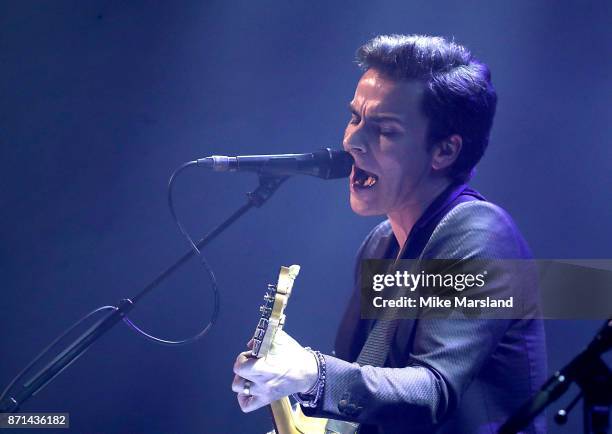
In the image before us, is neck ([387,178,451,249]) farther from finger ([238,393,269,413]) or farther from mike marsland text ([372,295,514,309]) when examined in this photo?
finger ([238,393,269,413])

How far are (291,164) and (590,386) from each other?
1.01 metres

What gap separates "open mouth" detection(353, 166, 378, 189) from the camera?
196 cm

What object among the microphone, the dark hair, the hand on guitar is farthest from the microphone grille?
the hand on guitar

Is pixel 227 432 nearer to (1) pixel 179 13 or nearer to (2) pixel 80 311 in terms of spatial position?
(2) pixel 80 311

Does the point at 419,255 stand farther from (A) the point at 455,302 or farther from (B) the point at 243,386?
(B) the point at 243,386

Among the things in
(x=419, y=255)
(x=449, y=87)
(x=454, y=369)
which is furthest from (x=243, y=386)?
(x=449, y=87)

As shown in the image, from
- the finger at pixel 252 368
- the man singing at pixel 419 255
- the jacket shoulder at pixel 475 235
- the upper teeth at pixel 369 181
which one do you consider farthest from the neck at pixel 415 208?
the finger at pixel 252 368

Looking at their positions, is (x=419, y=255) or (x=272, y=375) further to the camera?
(x=419, y=255)

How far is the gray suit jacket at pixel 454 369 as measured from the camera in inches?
58.2

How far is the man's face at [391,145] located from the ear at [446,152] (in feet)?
0.07

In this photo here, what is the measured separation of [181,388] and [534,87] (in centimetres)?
191

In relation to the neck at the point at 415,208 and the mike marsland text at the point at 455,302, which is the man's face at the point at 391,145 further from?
the mike marsland text at the point at 455,302

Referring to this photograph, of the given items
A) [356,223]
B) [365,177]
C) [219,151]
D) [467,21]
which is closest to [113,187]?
[219,151]

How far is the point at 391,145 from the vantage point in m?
1.91
